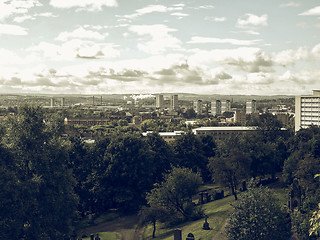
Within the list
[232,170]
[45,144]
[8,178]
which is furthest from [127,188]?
[8,178]

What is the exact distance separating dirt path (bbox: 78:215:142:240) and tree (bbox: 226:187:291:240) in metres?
14.9

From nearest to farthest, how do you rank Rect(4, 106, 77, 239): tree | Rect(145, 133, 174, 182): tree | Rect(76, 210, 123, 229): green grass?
1. Rect(4, 106, 77, 239): tree
2. Rect(76, 210, 123, 229): green grass
3. Rect(145, 133, 174, 182): tree

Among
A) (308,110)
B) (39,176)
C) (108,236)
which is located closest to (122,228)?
(108,236)

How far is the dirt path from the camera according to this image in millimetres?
35531

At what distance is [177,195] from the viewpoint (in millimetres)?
35969

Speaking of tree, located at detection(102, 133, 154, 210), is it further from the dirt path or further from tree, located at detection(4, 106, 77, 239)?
tree, located at detection(4, 106, 77, 239)

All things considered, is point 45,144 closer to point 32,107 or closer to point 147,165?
point 32,107

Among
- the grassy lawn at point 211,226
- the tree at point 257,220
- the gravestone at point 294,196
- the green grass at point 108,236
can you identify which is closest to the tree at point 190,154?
the grassy lawn at point 211,226

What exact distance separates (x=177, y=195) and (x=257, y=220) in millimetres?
14520

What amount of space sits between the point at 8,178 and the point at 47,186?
3280 mm

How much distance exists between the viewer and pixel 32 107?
2658 centimetres

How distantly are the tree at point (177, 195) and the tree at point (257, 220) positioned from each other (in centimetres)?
1277

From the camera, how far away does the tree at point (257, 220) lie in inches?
873

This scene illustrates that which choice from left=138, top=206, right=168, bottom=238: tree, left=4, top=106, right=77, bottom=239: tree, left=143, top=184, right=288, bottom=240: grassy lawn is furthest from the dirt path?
left=4, top=106, right=77, bottom=239: tree
